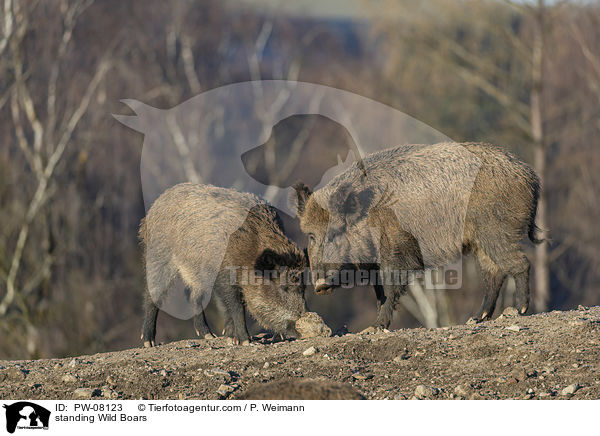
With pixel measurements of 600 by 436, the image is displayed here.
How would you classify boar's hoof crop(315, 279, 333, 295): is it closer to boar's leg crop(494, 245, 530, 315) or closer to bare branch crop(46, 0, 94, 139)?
boar's leg crop(494, 245, 530, 315)

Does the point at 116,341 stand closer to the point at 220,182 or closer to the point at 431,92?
the point at 220,182

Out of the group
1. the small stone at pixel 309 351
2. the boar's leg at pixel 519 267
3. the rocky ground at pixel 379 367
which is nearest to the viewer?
the rocky ground at pixel 379 367

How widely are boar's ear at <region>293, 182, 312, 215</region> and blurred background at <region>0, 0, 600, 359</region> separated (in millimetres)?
8676

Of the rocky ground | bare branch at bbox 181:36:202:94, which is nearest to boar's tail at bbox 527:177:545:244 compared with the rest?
the rocky ground

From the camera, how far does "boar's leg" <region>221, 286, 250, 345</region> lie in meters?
7.77

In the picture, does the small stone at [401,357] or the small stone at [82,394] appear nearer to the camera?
the small stone at [82,394]

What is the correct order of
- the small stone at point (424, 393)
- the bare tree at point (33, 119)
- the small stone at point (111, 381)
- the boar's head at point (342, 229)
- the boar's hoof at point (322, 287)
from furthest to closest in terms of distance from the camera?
the bare tree at point (33, 119)
the boar's head at point (342, 229)
the boar's hoof at point (322, 287)
the small stone at point (111, 381)
the small stone at point (424, 393)

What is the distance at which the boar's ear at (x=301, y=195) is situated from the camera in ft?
26.8

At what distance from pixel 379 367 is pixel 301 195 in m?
2.29

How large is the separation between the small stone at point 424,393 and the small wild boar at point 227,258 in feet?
7.28

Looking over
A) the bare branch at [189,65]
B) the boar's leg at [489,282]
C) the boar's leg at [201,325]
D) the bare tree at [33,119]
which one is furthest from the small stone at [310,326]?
the bare branch at [189,65]

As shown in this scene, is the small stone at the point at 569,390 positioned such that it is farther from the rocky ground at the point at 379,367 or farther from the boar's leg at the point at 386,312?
the boar's leg at the point at 386,312

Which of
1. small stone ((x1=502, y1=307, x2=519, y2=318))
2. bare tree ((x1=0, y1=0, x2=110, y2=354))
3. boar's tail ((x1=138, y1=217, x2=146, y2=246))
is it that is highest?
bare tree ((x1=0, y1=0, x2=110, y2=354))

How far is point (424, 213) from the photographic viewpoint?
27.4 feet
